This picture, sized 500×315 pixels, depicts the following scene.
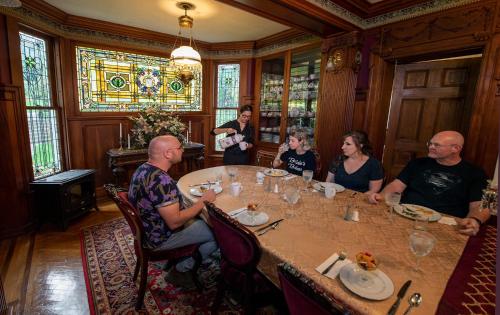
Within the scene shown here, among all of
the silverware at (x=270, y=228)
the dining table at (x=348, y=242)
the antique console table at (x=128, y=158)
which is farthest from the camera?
the antique console table at (x=128, y=158)

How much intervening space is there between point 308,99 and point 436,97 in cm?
158

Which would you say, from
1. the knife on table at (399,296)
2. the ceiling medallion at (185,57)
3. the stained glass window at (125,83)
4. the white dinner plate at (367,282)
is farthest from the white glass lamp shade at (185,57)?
the knife on table at (399,296)

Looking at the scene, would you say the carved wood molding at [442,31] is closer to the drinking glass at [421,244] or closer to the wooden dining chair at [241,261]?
the drinking glass at [421,244]

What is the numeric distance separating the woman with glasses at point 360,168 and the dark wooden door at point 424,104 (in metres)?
1.22

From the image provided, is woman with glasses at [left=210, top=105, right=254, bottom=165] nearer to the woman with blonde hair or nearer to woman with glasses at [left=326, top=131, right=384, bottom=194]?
the woman with blonde hair

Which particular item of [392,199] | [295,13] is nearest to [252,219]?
[392,199]

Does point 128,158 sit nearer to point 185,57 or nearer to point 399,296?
point 185,57

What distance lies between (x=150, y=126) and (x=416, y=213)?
3.54 meters

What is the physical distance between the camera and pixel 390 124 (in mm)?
3199

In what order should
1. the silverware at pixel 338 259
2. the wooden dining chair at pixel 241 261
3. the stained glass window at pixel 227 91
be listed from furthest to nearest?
the stained glass window at pixel 227 91 → the wooden dining chair at pixel 241 261 → the silverware at pixel 338 259

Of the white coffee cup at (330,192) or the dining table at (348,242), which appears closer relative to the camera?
the dining table at (348,242)

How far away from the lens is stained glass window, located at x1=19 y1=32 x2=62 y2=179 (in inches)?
114

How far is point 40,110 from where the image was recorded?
3.13m

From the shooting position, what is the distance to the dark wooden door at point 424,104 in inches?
106
